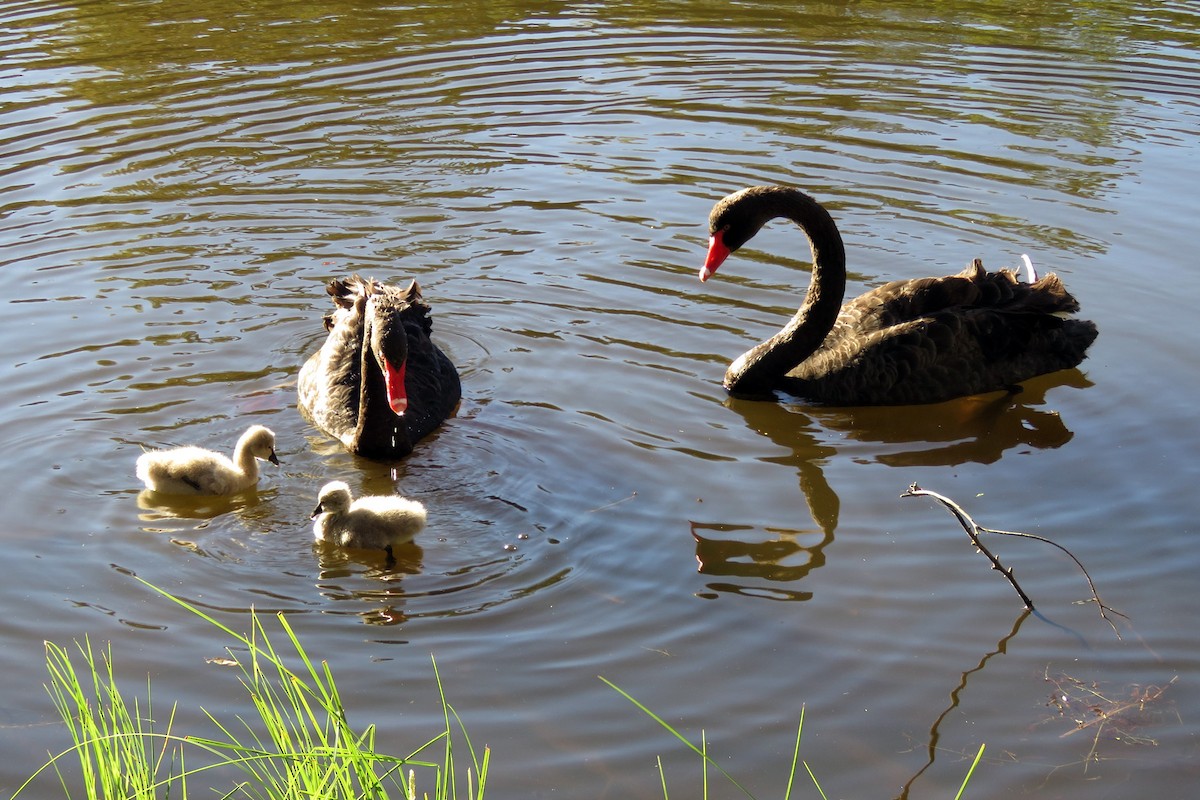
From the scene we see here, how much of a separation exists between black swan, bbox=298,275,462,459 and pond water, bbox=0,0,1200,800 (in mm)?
167

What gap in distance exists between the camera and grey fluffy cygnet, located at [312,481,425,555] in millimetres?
5531

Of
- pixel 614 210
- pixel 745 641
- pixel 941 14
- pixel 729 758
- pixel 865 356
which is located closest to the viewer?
pixel 729 758

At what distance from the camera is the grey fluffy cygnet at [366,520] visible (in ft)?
18.1

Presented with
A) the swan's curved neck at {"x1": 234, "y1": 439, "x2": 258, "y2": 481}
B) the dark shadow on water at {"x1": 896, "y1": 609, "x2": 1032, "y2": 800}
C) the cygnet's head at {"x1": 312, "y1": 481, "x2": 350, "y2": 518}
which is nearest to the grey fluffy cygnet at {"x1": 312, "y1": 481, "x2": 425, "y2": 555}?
the cygnet's head at {"x1": 312, "y1": 481, "x2": 350, "y2": 518}

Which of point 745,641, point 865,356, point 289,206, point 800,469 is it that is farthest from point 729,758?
point 289,206

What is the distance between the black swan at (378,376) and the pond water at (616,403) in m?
0.17

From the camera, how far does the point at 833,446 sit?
22.8 feet

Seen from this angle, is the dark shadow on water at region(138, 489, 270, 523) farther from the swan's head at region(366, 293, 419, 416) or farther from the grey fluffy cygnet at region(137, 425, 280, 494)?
the swan's head at region(366, 293, 419, 416)

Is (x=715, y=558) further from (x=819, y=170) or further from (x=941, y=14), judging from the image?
(x=941, y=14)

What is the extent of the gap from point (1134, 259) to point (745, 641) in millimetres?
5189

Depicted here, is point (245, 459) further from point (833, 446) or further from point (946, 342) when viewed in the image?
point (946, 342)

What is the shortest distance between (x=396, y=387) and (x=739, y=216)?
7.88 feet

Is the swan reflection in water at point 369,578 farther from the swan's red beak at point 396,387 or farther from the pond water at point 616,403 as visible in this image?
the swan's red beak at point 396,387

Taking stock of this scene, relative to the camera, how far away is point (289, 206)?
9656 mm
